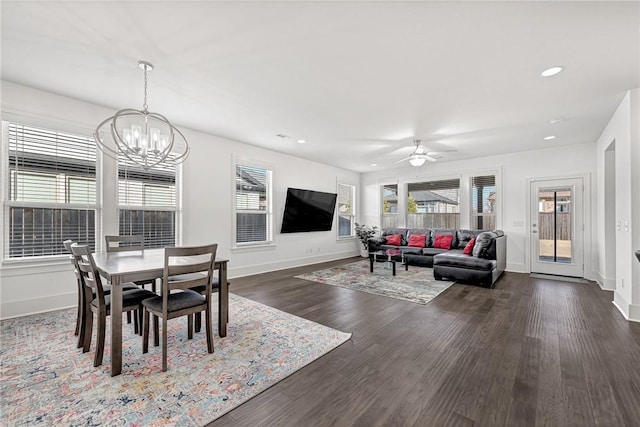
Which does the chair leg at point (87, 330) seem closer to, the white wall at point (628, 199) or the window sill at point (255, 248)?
the window sill at point (255, 248)

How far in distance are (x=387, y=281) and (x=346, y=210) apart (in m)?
3.75

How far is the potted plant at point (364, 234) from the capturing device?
312 inches

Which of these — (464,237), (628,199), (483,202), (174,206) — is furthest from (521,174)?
(174,206)

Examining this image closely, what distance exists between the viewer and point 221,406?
175 centimetres

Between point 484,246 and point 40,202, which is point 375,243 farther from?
point 40,202

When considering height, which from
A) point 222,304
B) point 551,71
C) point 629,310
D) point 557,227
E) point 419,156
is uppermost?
point 551,71

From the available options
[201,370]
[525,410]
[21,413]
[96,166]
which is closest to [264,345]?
[201,370]

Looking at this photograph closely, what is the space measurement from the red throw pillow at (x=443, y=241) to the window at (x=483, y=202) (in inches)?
27.8

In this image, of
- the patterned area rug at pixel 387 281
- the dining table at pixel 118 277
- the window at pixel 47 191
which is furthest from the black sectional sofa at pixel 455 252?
the window at pixel 47 191

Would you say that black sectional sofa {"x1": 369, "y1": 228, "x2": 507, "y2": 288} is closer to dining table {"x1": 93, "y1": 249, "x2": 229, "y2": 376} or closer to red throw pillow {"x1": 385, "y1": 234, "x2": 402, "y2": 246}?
red throw pillow {"x1": 385, "y1": 234, "x2": 402, "y2": 246}

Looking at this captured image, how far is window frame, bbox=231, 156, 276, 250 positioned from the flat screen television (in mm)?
342

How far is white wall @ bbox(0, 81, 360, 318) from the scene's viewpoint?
128 inches

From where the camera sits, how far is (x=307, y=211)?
22.6 ft

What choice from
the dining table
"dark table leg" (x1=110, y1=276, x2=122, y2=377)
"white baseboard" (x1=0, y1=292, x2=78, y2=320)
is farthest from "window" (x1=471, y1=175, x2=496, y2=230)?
"white baseboard" (x1=0, y1=292, x2=78, y2=320)
